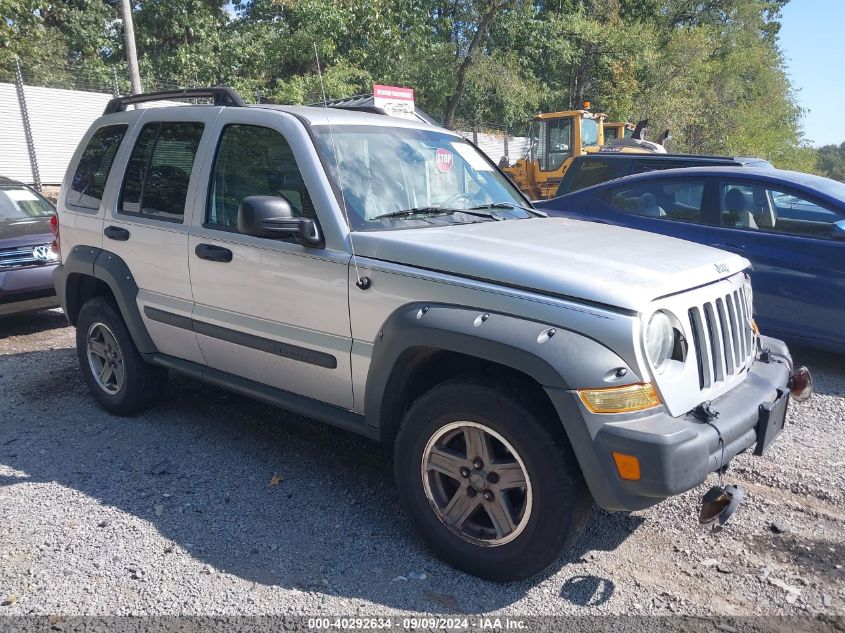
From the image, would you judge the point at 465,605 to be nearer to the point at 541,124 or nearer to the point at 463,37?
the point at 541,124

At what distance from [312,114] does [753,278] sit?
13.0 ft

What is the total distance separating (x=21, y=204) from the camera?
26.9 ft

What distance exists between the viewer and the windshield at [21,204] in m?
8.01

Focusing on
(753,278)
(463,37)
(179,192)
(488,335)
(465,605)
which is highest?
(463,37)

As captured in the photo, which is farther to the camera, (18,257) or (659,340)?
(18,257)

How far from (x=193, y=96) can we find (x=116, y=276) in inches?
49.7

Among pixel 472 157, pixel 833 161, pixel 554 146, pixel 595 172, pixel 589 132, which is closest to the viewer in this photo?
pixel 472 157

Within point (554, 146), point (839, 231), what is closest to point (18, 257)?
point (839, 231)

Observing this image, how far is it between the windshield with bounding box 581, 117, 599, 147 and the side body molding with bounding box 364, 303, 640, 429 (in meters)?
15.0

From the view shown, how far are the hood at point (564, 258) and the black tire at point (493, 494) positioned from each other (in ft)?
1.63

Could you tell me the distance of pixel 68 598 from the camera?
297 cm

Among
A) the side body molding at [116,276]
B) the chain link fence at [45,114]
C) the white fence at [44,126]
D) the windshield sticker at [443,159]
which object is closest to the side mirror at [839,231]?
the windshield sticker at [443,159]

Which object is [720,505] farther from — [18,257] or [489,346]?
[18,257]

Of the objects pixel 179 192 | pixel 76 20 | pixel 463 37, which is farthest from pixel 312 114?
pixel 76 20
